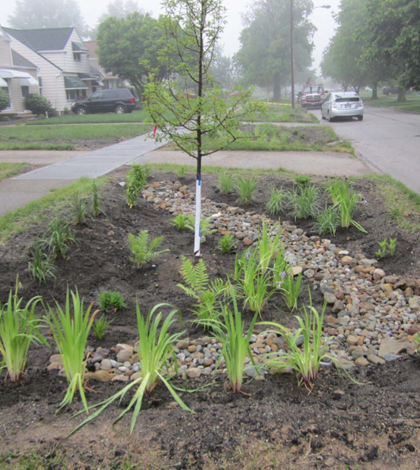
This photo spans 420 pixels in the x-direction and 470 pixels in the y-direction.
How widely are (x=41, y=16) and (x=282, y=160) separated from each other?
129172mm

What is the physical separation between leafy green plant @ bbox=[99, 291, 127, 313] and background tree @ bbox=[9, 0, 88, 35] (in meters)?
129

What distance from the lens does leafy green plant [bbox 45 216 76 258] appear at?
4.73 metres

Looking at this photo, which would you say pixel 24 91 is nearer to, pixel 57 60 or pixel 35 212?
pixel 57 60

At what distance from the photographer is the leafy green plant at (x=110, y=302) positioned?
4.07m

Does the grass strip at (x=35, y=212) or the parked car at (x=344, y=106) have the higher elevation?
the parked car at (x=344, y=106)

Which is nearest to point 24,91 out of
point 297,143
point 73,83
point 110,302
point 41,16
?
point 73,83

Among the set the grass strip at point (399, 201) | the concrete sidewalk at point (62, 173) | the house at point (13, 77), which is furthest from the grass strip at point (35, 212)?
the house at point (13, 77)

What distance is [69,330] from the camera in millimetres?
2789

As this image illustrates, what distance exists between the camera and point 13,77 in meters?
31.0

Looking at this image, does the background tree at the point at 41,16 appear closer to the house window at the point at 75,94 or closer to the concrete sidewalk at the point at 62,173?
the house window at the point at 75,94

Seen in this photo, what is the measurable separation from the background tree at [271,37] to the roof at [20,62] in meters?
31.5

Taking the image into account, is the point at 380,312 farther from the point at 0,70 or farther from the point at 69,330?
the point at 0,70

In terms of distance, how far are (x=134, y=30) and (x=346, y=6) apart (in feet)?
95.0

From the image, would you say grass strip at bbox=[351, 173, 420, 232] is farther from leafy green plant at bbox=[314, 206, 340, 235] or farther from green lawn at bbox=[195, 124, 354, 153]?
green lawn at bbox=[195, 124, 354, 153]
